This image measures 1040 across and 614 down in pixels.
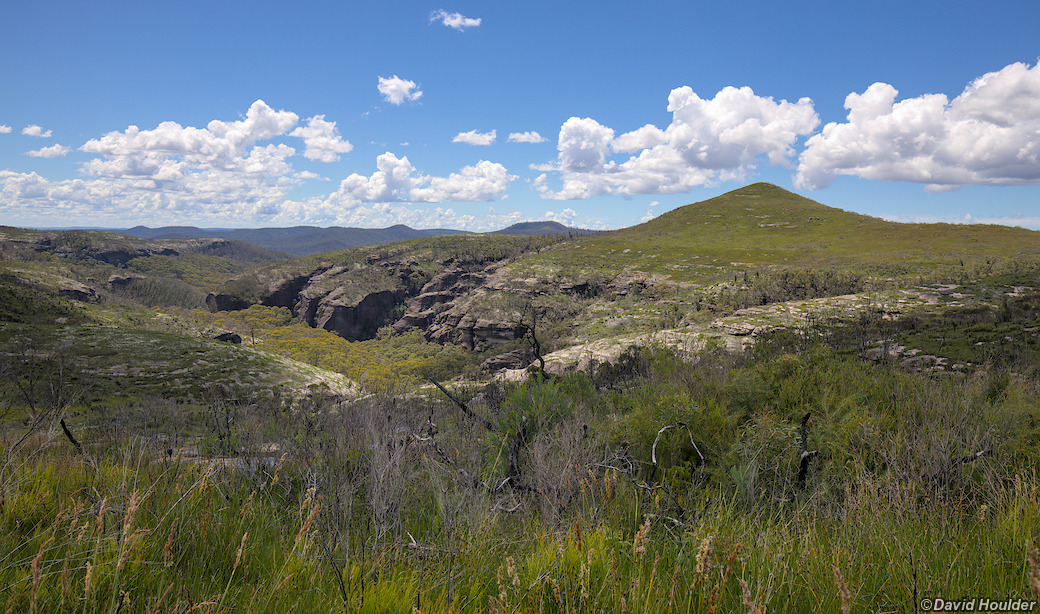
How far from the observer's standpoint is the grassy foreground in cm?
170

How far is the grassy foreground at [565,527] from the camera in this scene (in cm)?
170

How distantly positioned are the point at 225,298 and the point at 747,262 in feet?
529

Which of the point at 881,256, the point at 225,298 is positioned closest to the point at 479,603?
the point at 881,256

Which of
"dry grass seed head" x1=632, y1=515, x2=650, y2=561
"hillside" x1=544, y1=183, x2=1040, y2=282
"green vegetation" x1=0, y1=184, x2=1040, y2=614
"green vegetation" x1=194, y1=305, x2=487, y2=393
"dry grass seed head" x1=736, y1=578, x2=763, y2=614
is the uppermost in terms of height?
"hillside" x1=544, y1=183, x2=1040, y2=282

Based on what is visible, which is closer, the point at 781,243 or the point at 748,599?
the point at 748,599

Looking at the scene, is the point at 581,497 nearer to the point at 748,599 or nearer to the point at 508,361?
the point at 748,599

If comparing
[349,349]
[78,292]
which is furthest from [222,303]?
[349,349]

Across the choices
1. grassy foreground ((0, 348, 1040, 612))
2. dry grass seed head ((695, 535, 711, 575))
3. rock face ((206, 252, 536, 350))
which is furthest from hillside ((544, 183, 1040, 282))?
dry grass seed head ((695, 535, 711, 575))

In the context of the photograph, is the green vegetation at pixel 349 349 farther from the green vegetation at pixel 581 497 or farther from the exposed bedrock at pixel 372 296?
the green vegetation at pixel 581 497

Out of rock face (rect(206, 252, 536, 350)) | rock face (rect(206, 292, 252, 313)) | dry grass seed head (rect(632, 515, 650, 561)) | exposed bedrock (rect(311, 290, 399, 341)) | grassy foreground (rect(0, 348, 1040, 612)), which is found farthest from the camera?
rock face (rect(206, 292, 252, 313))

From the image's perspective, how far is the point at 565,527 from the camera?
262 centimetres

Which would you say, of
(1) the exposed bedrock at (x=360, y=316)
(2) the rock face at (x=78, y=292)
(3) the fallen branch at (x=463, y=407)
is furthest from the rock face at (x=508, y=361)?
(1) the exposed bedrock at (x=360, y=316)

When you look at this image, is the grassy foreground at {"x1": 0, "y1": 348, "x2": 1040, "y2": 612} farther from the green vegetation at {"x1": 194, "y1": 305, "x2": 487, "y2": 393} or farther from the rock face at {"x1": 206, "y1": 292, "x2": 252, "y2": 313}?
the rock face at {"x1": 206, "y1": 292, "x2": 252, "y2": 313}

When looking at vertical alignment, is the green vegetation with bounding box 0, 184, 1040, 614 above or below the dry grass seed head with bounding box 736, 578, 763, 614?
below
